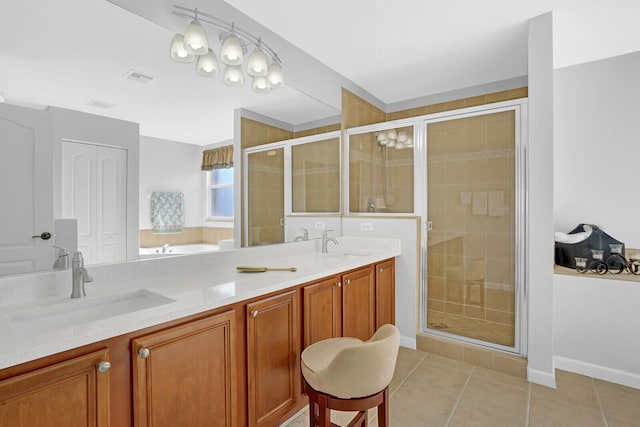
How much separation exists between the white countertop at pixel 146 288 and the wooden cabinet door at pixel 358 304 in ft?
0.34

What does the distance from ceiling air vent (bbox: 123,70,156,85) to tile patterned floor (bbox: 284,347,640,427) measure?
1938 mm

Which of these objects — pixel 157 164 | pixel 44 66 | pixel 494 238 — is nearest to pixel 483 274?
pixel 494 238

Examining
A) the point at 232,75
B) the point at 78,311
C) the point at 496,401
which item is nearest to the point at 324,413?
the point at 78,311

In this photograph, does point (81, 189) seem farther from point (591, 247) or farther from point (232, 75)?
point (591, 247)

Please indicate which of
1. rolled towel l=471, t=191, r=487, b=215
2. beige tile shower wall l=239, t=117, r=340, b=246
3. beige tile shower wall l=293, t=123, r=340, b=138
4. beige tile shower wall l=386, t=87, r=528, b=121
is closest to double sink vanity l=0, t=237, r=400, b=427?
beige tile shower wall l=239, t=117, r=340, b=246

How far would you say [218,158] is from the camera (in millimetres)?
1933

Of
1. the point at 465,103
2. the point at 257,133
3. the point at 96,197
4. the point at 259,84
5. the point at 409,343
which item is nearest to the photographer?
the point at 96,197

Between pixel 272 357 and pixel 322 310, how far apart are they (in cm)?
42

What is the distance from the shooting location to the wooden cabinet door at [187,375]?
43.1 inches

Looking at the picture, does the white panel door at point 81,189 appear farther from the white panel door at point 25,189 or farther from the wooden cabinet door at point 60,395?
the wooden cabinet door at point 60,395

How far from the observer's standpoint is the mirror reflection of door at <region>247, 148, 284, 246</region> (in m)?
2.19

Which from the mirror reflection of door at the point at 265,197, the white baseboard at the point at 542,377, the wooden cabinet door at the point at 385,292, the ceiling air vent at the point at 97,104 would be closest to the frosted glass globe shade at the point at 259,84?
the mirror reflection of door at the point at 265,197

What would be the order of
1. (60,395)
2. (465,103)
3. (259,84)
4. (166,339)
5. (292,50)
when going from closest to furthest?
1. (60,395)
2. (166,339)
3. (259,84)
4. (292,50)
5. (465,103)

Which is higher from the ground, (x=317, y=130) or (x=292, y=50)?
(x=292, y=50)
